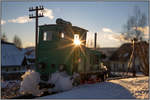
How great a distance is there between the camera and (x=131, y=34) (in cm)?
2516

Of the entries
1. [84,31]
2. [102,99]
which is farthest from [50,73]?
[102,99]

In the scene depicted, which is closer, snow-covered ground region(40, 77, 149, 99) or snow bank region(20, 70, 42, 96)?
snow-covered ground region(40, 77, 149, 99)

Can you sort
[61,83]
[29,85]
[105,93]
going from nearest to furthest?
[105,93] < [29,85] < [61,83]

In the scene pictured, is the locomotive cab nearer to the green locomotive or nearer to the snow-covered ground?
the green locomotive

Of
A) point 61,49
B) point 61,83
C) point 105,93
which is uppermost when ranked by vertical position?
point 61,49

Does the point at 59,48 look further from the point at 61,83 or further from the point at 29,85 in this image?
the point at 29,85

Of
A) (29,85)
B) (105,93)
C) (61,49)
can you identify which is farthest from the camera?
(61,49)

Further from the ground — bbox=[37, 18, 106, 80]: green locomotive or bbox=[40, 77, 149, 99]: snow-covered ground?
bbox=[37, 18, 106, 80]: green locomotive

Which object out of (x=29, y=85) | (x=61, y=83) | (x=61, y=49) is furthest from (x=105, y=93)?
(x=61, y=49)

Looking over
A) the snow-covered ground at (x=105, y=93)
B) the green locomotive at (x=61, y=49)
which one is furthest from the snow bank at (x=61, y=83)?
the green locomotive at (x=61, y=49)

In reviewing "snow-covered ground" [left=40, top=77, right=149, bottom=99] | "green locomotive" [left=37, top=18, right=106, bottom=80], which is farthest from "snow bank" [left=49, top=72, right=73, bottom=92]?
"green locomotive" [left=37, top=18, right=106, bottom=80]

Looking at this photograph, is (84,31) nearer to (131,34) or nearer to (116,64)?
(131,34)

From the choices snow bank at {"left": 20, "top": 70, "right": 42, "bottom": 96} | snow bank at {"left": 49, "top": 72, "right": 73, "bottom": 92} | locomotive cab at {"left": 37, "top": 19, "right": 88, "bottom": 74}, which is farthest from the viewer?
locomotive cab at {"left": 37, "top": 19, "right": 88, "bottom": 74}

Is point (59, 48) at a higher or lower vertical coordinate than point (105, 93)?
higher
